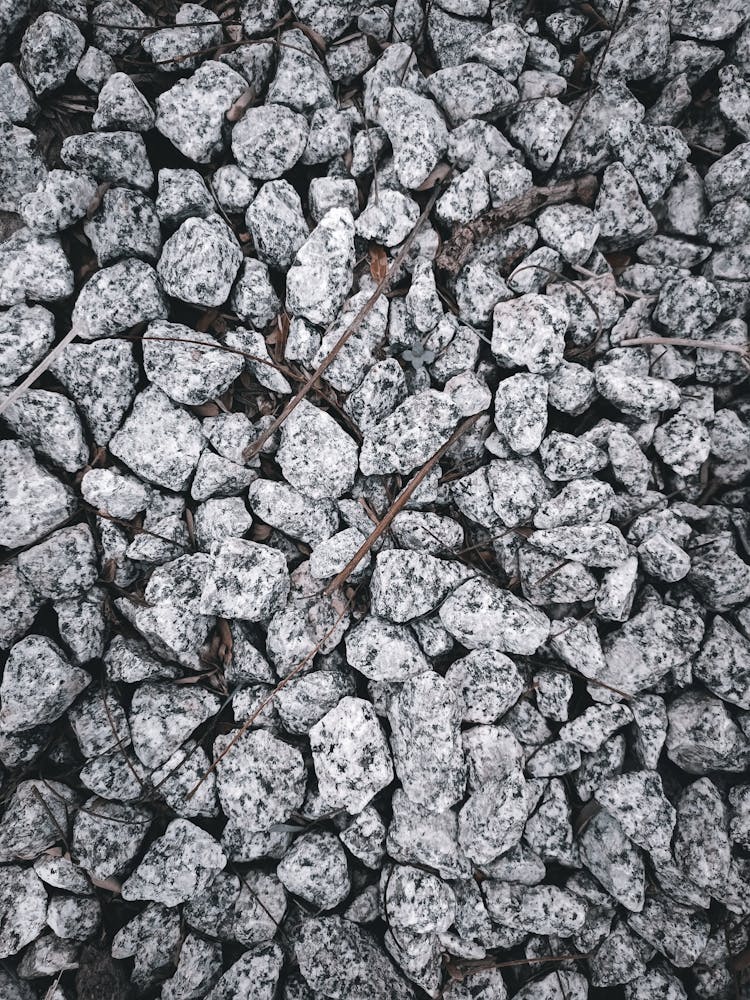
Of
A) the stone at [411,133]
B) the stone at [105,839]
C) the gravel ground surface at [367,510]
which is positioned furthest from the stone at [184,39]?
the stone at [105,839]

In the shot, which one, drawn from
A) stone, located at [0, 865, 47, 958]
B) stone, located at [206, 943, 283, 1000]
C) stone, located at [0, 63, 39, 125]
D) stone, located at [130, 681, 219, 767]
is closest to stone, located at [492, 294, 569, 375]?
stone, located at [130, 681, 219, 767]

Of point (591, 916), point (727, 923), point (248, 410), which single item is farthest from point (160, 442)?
point (727, 923)

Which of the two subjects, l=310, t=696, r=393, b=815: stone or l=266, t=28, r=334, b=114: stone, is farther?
l=266, t=28, r=334, b=114: stone

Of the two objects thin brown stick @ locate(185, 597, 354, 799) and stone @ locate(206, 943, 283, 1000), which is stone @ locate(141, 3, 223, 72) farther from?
stone @ locate(206, 943, 283, 1000)

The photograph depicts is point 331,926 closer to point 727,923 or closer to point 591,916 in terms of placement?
point 591,916

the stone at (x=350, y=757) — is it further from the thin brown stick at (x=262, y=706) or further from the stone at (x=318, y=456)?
the stone at (x=318, y=456)

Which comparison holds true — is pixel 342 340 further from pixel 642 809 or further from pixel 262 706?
pixel 642 809
